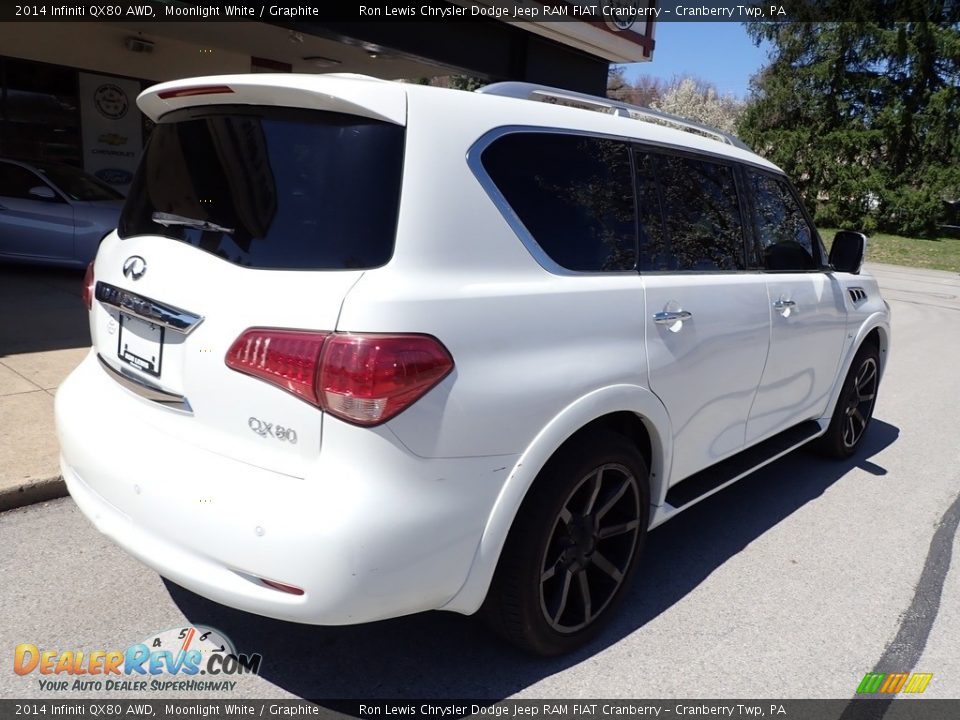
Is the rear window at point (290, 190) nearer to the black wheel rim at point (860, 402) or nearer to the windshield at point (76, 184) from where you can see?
the black wheel rim at point (860, 402)

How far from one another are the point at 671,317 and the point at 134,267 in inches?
75.4

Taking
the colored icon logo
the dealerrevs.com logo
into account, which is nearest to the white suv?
the dealerrevs.com logo

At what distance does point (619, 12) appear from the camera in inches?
472

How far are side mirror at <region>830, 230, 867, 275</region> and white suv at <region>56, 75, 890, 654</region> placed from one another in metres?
1.91

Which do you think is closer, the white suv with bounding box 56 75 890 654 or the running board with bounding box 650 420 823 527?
the white suv with bounding box 56 75 890 654

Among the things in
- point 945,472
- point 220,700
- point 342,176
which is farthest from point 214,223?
point 945,472

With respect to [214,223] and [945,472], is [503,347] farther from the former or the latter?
Answer: [945,472]

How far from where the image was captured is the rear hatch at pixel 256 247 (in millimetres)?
2080

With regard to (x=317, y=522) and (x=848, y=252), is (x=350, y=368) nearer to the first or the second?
(x=317, y=522)

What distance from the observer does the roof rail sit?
2812 mm

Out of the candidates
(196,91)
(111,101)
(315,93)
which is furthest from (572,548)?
(111,101)

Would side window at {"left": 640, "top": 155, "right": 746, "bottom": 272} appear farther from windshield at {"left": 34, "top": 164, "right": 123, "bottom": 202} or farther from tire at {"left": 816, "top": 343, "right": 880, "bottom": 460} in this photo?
windshield at {"left": 34, "top": 164, "right": 123, "bottom": 202}

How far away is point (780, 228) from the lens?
398cm

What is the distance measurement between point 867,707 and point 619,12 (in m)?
11.5
